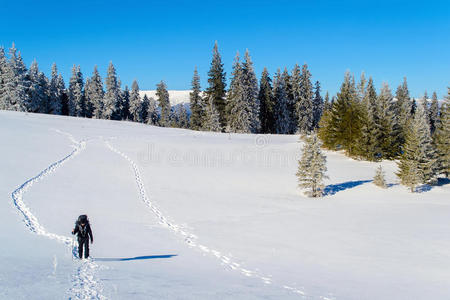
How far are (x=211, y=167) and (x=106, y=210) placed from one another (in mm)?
14576

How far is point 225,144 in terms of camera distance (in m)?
41.4

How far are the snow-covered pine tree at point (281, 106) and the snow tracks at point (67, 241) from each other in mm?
50943

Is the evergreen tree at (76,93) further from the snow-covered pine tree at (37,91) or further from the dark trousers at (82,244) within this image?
the dark trousers at (82,244)

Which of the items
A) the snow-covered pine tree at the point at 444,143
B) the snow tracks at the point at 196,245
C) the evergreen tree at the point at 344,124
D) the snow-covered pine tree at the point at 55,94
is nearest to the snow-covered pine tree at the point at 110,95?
the snow-covered pine tree at the point at 55,94

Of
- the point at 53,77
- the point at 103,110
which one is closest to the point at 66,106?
the point at 53,77

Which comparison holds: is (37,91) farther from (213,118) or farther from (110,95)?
(213,118)

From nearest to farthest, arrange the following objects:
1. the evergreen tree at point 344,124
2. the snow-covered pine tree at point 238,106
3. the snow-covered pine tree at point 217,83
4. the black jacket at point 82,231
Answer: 1. the black jacket at point 82,231
2. the evergreen tree at point 344,124
3. the snow-covered pine tree at point 238,106
4. the snow-covered pine tree at point 217,83

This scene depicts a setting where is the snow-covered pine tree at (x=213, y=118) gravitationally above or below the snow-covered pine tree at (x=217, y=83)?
below

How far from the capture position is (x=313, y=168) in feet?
80.1

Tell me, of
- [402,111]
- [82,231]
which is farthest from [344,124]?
[82,231]

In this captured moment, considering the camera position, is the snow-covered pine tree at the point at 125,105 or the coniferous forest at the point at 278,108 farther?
the snow-covered pine tree at the point at 125,105

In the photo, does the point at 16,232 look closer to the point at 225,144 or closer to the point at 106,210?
the point at 106,210

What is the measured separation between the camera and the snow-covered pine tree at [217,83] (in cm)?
6681

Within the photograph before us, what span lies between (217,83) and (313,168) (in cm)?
4596
